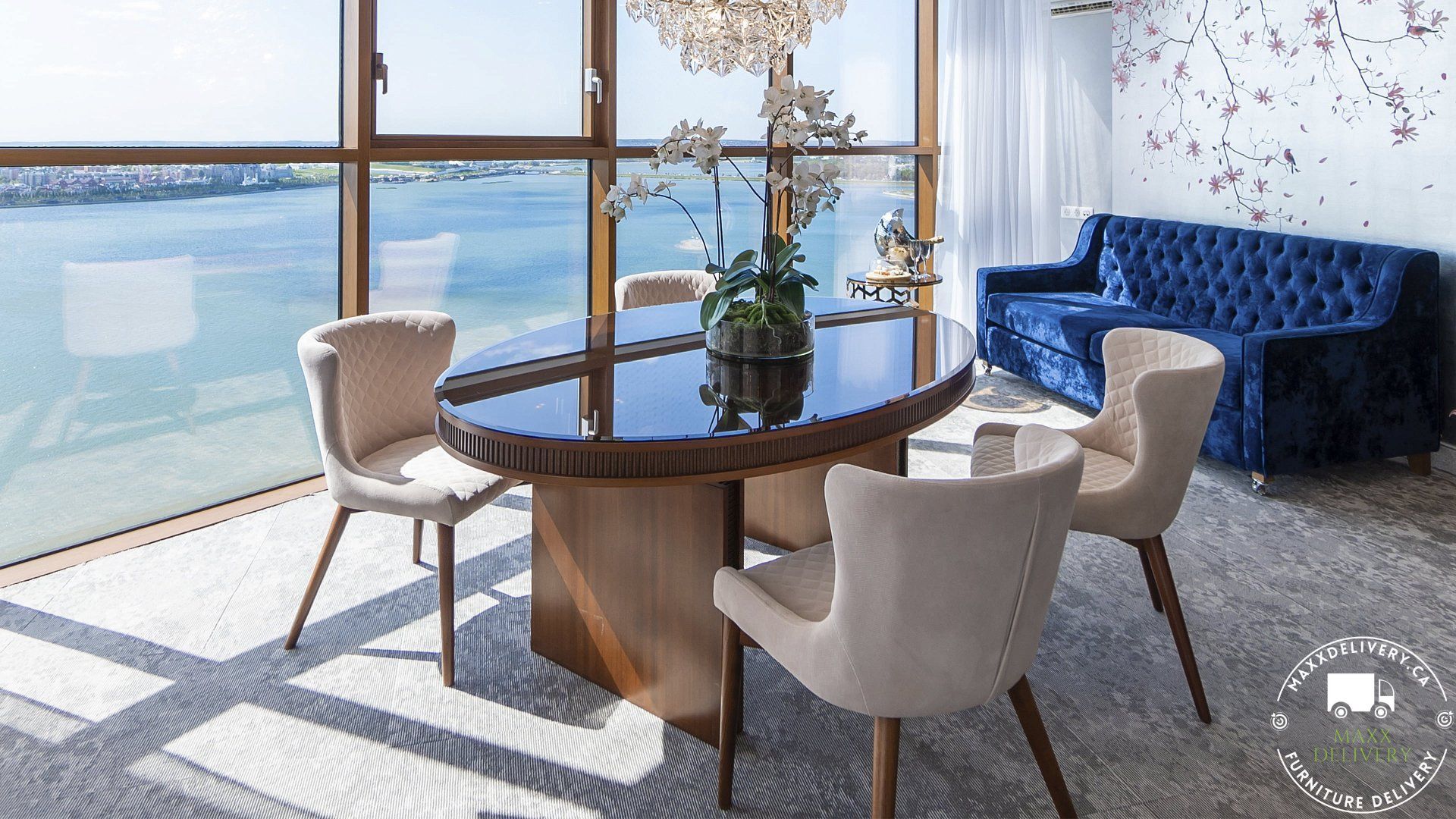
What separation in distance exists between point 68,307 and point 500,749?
2.17m

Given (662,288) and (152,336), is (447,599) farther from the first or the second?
(152,336)

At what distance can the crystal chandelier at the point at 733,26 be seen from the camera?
3029 millimetres

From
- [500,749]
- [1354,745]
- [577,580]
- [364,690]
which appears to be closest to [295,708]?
[364,690]

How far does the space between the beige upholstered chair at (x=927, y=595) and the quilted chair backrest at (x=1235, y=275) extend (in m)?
3.04

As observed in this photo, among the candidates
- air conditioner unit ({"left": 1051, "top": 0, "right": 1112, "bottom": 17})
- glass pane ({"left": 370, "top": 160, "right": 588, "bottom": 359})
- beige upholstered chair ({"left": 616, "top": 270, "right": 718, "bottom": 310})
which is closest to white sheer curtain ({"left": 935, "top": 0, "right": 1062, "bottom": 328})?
air conditioner unit ({"left": 1051, "top": 0, "right": 1112, "bottom": 17})

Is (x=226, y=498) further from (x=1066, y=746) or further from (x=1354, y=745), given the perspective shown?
(x=1354, y=745)

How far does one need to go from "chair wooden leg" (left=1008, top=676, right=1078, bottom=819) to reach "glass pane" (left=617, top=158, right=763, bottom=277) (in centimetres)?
357

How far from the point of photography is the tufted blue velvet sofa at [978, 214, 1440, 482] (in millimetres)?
3588

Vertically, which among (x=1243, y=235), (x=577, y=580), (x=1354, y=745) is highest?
(x=1243, y=235)

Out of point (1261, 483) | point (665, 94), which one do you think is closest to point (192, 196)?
point (665, 94)

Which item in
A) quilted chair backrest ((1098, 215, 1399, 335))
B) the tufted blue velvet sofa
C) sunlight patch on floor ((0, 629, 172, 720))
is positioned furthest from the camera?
quilted chair backrest ((1098, 215, 1399, 335))

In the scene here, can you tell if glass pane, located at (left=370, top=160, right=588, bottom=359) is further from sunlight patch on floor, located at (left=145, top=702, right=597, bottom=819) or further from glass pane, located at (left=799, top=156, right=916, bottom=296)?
sunlight patch on floor, located at (left=145, top=702, right=597, bottom=819)

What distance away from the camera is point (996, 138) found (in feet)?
19.8

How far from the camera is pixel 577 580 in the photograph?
229cm
